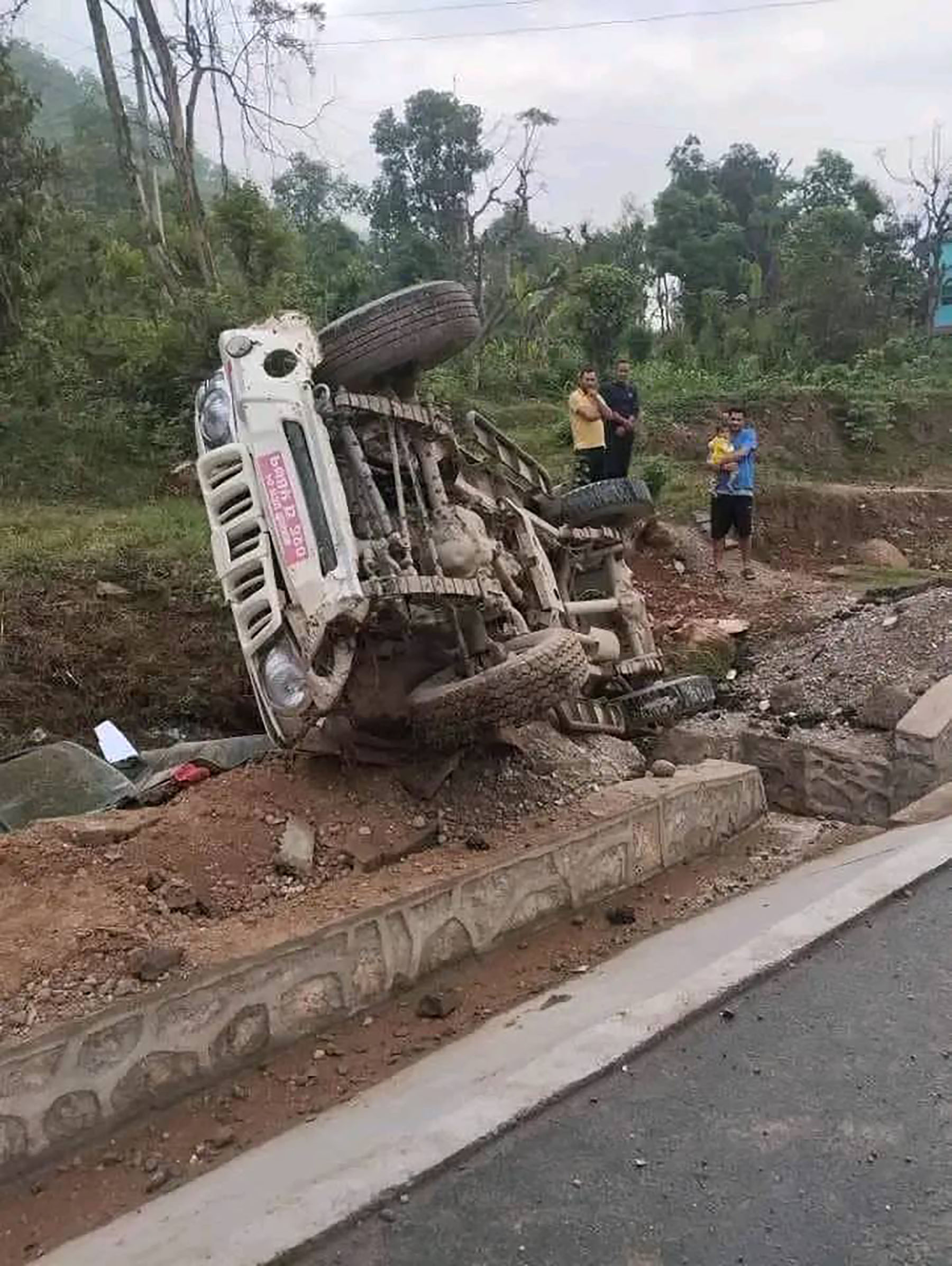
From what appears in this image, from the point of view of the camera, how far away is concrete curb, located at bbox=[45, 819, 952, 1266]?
2.53 metres

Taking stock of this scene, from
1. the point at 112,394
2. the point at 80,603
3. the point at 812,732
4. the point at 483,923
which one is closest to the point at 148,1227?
the point at 483,923

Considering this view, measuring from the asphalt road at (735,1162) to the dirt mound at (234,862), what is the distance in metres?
1.13

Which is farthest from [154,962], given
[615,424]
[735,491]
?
[735,491]

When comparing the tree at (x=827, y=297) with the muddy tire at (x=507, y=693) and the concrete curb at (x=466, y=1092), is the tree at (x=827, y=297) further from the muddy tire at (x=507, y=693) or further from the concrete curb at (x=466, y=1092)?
the concrete curb at (x=466, y=1092)

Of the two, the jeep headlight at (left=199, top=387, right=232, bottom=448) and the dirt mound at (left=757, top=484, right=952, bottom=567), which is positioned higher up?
the jeep headlight at (left=199, top=387, right=232, bottom=448)

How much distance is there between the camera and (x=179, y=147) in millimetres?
18000

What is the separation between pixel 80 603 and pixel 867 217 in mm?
27957

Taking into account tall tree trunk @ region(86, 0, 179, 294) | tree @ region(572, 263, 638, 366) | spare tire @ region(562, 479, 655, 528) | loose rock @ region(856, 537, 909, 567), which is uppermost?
tall tree trunk @ region(86, 0, 179, 294)

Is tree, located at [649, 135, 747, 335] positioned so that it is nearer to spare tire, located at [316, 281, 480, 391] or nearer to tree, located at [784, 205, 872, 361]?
tree, located at [784, 205, 872, 361]

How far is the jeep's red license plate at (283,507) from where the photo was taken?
4547 millimetres

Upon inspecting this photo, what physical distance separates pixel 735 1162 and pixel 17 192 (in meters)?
12.9

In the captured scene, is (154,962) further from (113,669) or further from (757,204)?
(757,204)

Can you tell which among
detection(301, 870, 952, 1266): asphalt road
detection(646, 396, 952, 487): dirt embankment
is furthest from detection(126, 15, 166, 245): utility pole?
detection(301, 870, 952, 1266): asphalt road

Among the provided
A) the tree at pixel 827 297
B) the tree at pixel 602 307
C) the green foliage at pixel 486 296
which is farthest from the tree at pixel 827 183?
the tree at pixel 602 307
